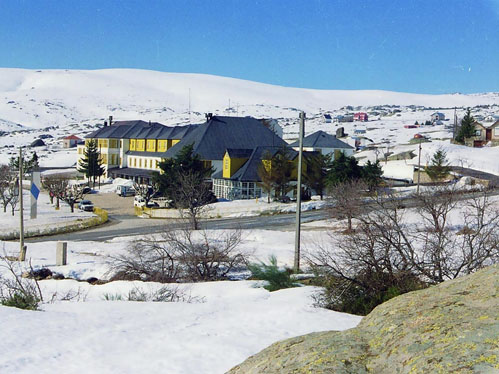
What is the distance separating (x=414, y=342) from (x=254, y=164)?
5154cm

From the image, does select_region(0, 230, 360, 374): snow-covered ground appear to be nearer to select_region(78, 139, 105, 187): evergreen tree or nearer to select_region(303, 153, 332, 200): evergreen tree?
select_region(303, 153, 332, 200): evergreen tree

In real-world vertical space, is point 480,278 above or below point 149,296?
above

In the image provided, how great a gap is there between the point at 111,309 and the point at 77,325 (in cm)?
155

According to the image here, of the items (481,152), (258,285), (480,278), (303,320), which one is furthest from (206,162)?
(480,278)

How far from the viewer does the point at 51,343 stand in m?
8.72

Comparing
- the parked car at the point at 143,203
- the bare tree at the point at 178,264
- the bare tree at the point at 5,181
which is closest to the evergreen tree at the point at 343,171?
the parked car at the point at 143,203

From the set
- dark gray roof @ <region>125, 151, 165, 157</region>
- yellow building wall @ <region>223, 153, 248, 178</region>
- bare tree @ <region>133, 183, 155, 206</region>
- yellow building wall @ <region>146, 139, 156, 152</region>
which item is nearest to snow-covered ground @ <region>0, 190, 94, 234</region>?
bare tree @ <region>133, 183, 155, 206</region>

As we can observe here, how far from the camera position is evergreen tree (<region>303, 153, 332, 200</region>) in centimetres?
5075

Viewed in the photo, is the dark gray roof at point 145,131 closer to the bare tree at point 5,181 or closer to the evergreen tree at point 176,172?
the evergreen tree at point 176,172

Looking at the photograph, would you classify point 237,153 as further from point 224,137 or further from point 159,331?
point 159,331

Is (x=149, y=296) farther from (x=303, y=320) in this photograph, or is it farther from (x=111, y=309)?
(x=303, y=320)

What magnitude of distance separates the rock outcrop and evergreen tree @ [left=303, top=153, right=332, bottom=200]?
149 feet

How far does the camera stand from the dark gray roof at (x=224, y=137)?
63.9 m

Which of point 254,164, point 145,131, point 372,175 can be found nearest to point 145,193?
point 254,164
